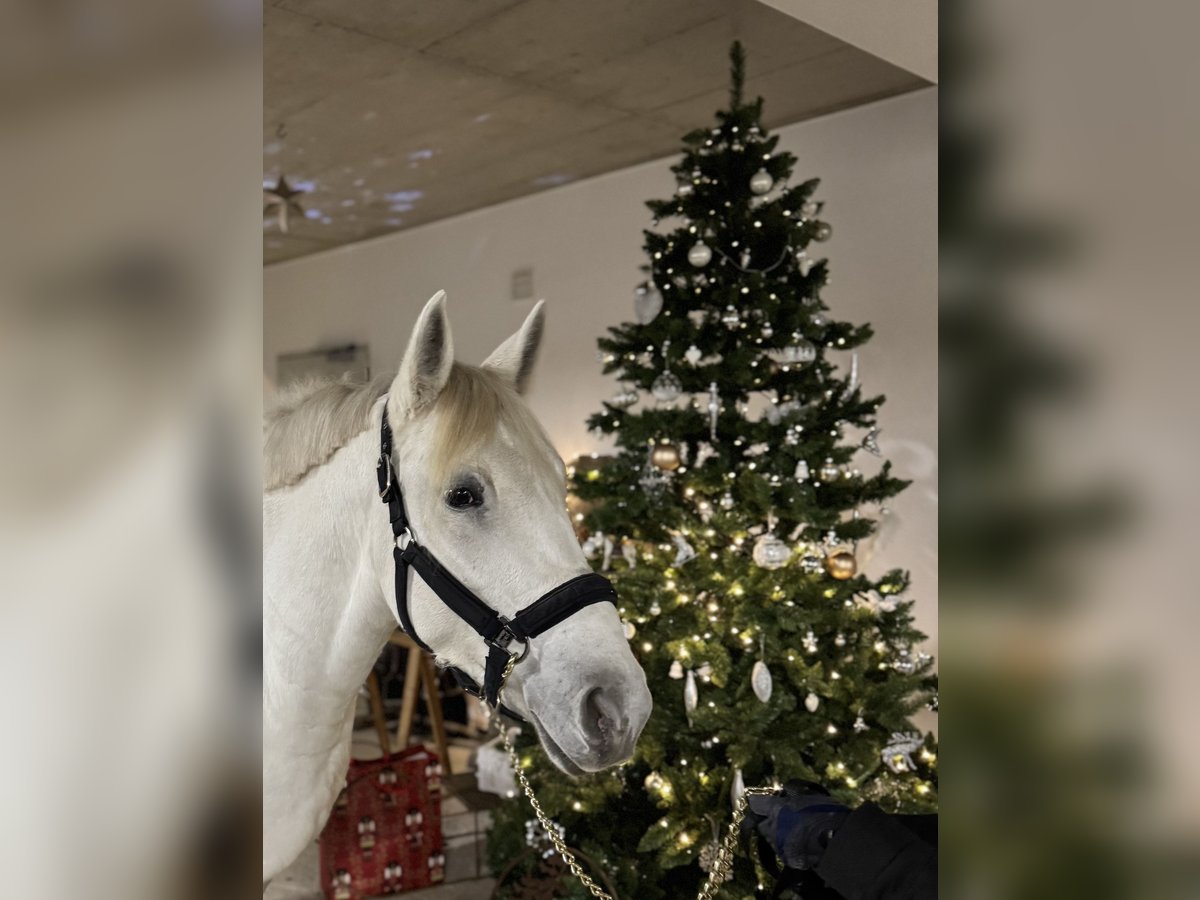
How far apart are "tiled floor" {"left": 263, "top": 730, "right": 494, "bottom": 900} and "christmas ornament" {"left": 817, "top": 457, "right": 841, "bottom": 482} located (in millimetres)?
1686

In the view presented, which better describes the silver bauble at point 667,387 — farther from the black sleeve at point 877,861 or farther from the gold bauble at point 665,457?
the black sleeve at point 877,861

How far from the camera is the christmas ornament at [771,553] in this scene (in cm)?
207

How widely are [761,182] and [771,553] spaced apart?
2.86ft

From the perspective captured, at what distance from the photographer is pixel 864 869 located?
0.88 meters

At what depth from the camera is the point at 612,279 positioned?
4.00 meters

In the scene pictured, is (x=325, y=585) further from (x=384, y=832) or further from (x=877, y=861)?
(x=384, y=832)

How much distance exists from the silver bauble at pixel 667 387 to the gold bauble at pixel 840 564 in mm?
532

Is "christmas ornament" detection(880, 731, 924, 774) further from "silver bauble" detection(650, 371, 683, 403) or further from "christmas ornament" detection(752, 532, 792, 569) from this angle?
"silver bauble" detection(650, 371, 683, 403)

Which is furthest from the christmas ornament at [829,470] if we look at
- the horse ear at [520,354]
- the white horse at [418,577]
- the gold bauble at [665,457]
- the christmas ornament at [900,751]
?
the white horse at [418,577]
